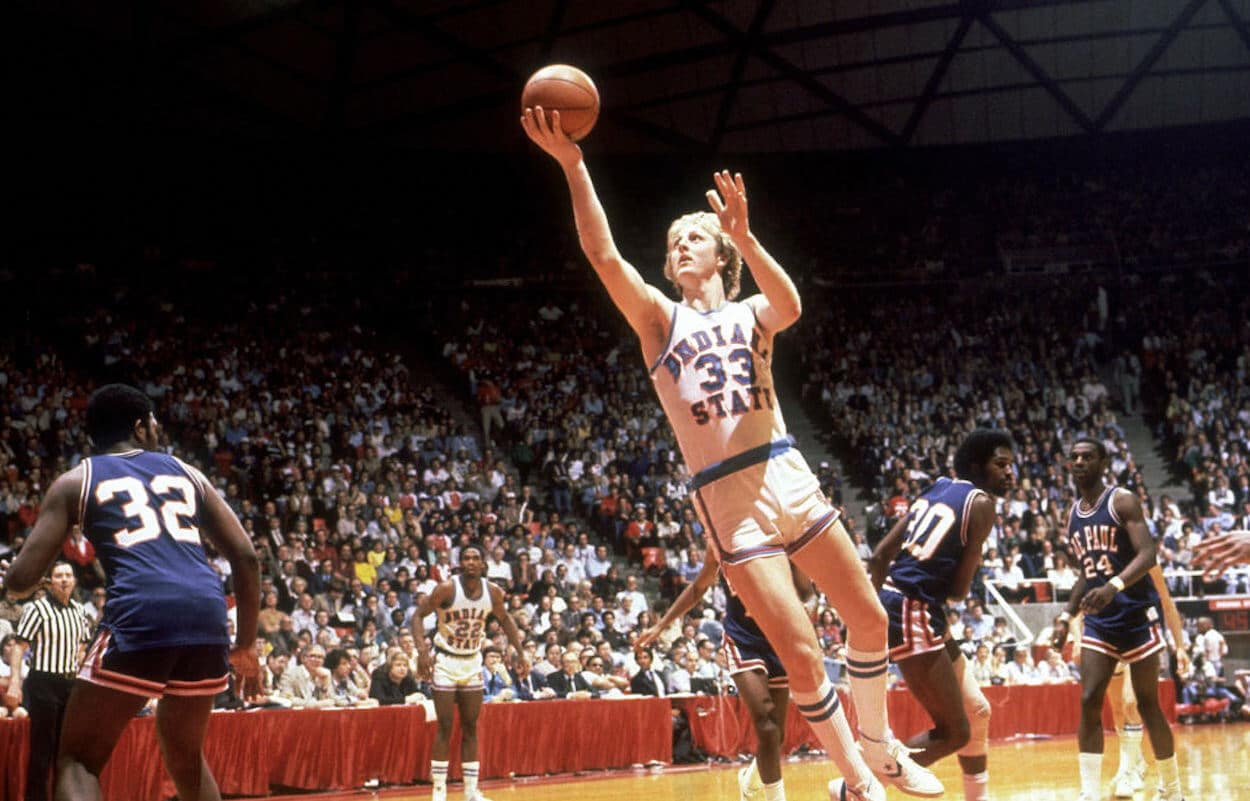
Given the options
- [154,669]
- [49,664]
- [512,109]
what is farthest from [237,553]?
[512,109]

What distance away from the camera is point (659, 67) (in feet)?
87.5

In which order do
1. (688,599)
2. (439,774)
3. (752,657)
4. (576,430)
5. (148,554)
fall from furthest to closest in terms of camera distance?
(576,430)
(439,774)
(688,599)
(752,657)
(148,554)

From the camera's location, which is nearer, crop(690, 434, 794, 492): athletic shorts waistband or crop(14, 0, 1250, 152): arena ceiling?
crop(690, 434, 794, 492): athletic shorts waistband

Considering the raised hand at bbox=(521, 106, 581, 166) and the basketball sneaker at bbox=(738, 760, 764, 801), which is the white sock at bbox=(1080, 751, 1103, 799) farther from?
the raised hand at bbox=(521, 106, 581, 166)

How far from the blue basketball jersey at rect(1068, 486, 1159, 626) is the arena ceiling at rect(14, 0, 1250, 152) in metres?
17.1

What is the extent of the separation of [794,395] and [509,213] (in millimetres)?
7164

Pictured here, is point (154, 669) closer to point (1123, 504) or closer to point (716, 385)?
point (716, 385)

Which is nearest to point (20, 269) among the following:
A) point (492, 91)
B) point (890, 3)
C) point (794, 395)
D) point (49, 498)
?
point (492, 91)

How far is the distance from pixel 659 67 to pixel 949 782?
1807 centimetres

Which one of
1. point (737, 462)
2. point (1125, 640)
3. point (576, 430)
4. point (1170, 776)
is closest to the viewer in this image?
point (737, 462)

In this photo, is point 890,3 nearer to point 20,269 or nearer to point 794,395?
point 794,395

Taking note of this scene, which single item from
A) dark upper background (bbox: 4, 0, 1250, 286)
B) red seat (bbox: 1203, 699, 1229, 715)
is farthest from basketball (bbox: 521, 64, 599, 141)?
dark upper background (bbox: 4, 0, 1250, 286)

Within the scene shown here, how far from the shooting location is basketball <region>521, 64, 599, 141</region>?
5379 millimetres

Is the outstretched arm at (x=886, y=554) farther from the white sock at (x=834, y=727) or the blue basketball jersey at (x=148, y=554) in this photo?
the blue basketball jersey at (x=148, y=554)
